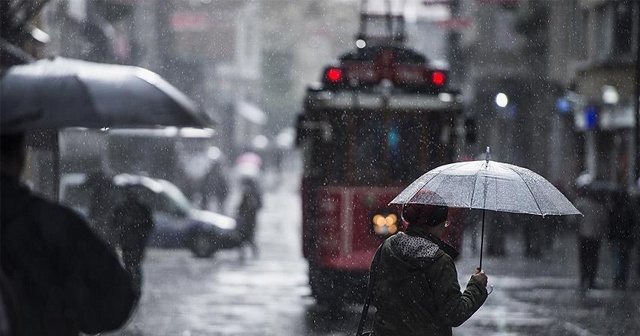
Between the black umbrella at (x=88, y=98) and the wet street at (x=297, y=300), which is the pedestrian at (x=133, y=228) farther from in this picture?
the black umbrella at (x=88, y=98)

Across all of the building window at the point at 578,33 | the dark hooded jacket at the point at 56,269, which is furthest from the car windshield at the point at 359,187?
the building window at the point at 578,33

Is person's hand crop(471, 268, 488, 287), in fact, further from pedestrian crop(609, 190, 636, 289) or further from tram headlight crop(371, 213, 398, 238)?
pedestrian crop(609, 190, 636, 289)

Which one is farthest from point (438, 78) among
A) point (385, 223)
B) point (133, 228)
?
point (133, 228)

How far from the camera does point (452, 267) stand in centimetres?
652

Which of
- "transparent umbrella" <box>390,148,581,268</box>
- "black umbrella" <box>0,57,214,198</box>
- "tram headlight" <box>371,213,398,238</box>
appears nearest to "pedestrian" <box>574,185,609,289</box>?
"tram headlight" <box>371,213,398,238</box>

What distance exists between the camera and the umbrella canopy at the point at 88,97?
6320 mm

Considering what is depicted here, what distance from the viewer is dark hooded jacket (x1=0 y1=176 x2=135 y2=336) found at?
497 cm

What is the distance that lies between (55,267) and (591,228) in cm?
1553

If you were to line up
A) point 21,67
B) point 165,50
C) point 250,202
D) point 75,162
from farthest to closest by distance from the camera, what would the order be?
point 165,50
point 75,162
point 250,202
point 21,67

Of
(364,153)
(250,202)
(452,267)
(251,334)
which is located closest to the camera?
(452,267)

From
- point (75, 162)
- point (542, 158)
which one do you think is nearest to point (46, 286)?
point (75, 162)

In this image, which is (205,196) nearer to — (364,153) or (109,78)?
(364,153)

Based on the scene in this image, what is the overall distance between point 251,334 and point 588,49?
2853 cm

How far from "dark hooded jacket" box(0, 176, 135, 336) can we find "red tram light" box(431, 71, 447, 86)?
41.8ft
